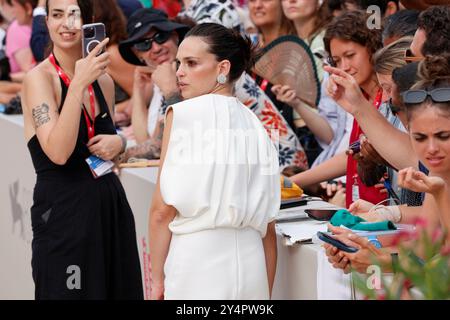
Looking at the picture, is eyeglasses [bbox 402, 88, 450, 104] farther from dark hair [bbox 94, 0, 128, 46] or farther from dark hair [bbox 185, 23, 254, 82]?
dark hair [bbox 94, 0, 128, 46]

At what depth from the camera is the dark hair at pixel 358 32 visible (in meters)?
4.99

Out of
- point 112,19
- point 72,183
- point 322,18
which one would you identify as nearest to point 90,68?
point 72,183

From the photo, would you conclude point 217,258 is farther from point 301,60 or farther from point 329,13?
point 329,13

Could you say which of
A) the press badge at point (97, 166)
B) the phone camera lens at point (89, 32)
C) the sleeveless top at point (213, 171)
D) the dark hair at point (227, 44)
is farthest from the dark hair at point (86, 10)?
the sleeveless top at point (213, 171)

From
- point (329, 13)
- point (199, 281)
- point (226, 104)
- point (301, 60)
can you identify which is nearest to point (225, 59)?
point (226, 104)

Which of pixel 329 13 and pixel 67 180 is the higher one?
pixel 329 13

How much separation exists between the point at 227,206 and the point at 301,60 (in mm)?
2466

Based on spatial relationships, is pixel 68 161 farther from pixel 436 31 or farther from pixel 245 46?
pixel 436 31

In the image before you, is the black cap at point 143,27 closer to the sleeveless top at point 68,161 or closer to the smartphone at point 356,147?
the sleeveless top at point 68,161

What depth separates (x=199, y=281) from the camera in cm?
367

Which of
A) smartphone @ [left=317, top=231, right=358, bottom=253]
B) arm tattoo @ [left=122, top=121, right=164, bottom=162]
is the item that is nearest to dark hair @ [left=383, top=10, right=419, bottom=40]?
smartphone @ [left=317, top=231, right=358, bottom=253]

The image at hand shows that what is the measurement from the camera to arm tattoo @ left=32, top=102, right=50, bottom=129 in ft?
14.6

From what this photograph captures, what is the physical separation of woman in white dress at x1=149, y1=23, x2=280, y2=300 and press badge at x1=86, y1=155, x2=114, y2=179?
2.94 ft

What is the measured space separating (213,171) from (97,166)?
1.13 meters
